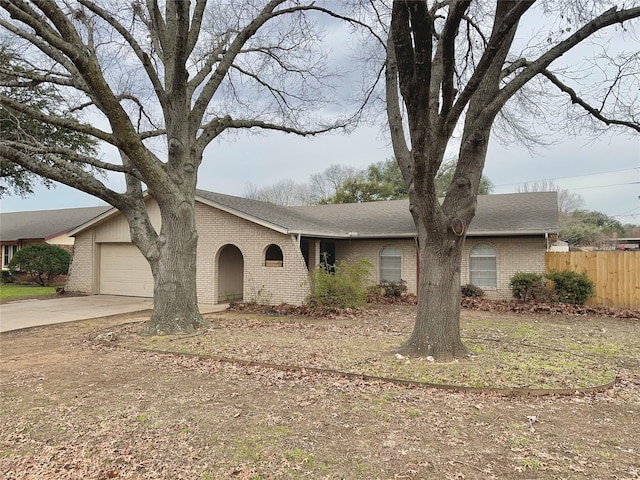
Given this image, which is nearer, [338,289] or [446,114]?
[446,114]

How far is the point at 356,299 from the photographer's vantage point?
41.1ft

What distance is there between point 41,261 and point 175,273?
16.2m

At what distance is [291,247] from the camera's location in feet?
43.4

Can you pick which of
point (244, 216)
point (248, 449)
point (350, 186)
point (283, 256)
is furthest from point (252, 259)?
point (350, 186)

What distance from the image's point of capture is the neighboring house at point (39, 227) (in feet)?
78.4

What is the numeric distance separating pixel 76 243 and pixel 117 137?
1231cm

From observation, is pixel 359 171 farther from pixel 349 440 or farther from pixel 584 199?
pixel 349 440

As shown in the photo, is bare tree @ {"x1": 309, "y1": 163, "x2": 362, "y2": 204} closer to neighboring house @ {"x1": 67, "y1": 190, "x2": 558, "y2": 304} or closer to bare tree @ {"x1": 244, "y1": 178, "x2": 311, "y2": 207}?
bare tree @ {"x1": 244, "y1": 178, "x2": 311, "y2": 207}

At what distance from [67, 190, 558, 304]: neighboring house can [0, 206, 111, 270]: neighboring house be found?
19.7ft

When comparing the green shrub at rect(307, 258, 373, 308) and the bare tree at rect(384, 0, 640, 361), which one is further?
the green shrub at rect(307, 258, 373, 308)

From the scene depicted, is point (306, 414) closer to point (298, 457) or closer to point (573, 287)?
point (298, 457)

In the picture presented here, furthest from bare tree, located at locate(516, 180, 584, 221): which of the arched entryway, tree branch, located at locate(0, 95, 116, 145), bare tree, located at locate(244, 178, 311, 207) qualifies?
tree branch, located at locate(0, 95, 116, 145)

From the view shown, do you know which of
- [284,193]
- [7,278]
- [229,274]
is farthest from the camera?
[284,193]

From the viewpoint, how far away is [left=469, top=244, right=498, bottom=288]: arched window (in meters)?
14.4
